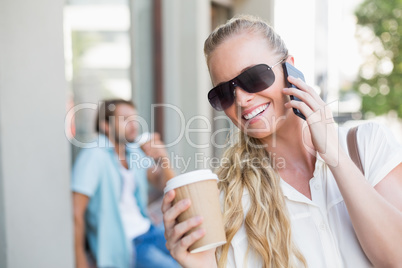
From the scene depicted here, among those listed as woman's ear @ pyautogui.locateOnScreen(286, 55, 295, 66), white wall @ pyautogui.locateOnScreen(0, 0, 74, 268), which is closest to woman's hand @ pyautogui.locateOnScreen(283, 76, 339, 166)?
woman's ear @ pyautogui.locateOnScreen(286, 55, 295, 66)

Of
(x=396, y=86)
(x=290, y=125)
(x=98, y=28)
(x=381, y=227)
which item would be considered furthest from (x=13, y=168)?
(x=396, y=86)

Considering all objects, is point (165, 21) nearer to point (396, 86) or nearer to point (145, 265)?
point (145, 265)

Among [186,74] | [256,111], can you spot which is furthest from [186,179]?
[186,74]

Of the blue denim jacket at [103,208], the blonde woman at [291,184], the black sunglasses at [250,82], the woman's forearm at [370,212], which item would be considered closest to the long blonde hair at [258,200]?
the blonde woman at [291,184]

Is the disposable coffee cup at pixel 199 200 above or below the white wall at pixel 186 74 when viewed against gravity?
below

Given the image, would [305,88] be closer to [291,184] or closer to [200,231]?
[291,184]

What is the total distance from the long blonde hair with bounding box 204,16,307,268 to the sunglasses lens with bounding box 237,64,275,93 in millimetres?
136

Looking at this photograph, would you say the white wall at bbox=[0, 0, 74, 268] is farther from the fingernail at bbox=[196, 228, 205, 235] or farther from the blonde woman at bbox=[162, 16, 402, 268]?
the fingernail at bbox=[196, 228, 205, 235]

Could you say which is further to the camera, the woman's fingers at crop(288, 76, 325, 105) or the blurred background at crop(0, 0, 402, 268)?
the blurred background at crop(0, 0, 402, 268)

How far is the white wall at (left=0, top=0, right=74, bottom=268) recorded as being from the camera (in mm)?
2463

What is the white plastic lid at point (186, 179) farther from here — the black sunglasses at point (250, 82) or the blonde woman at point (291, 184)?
the black sunglasses at point (250, 82)

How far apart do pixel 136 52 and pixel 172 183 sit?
3966 millimetres

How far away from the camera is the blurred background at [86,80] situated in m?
2.51

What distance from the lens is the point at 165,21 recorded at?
5.08 m
